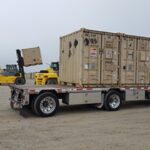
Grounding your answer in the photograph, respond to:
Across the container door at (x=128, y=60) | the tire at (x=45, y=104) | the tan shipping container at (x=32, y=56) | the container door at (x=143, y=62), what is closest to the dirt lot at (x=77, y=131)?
the tire at (x=45, y=104)

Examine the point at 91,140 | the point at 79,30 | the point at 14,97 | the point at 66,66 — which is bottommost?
the point at 91,140

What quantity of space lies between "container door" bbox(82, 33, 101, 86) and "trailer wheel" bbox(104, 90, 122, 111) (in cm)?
76

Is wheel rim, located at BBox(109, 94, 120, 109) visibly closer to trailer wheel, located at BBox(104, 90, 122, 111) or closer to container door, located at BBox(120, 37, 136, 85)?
trailer wheel, located at BBox(104, 90, 122, 111)

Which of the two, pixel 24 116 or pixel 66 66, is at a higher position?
pixel 66 66

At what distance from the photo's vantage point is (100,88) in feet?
45.9

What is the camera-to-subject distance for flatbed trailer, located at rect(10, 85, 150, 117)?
12.3m

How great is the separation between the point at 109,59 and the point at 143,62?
2094 mm

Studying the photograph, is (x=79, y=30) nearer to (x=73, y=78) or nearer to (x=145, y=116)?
(x=73, y=78)

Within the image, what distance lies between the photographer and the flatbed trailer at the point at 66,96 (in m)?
12.3

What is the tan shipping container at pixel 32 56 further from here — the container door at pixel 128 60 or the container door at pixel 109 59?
the container door at pixel 128 60

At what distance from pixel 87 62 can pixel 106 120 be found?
10.5 ft

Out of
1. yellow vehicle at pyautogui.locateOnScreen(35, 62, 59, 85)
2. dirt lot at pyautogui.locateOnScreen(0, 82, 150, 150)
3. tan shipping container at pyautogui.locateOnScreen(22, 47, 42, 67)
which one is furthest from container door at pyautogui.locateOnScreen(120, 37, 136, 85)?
yellow vehicle at pyautogui.locateOnScreen(35, 62, 59, 85)

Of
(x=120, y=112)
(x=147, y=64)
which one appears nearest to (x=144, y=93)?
(x=147, y=64)

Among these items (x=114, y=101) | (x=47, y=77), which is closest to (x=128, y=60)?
(x=114, y=101)
